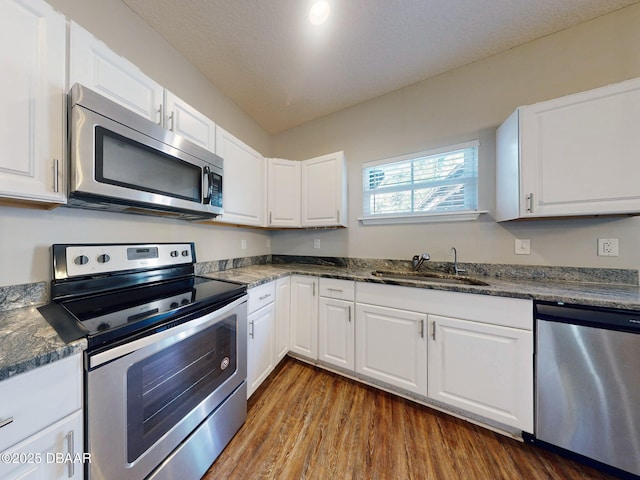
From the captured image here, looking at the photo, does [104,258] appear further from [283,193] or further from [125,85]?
[283,193]

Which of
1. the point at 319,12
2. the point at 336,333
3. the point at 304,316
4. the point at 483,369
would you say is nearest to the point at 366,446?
the point at 336,333

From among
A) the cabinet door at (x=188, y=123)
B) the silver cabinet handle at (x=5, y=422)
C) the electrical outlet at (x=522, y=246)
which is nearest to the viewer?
the silver cabinet handle at (x=5, y=422)

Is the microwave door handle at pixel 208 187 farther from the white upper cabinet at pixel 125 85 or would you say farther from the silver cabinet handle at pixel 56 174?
the silver cabinet handle at pixel 56 174

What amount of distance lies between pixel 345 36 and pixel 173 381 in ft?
7.81

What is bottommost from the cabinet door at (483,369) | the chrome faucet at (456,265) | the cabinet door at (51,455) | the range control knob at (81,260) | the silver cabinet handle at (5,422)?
the cabinet door at (483,369)

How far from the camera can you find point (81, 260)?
1098 mm

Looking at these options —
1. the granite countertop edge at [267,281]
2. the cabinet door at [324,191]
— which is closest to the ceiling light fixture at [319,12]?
the cabinet door at [324,191]

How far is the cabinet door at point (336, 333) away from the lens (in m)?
1.75

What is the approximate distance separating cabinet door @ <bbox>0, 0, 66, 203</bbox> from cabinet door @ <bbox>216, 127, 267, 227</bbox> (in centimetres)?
85

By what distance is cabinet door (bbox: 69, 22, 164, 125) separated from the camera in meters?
→ 0.91

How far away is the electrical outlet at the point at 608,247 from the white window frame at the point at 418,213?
2.27 feet

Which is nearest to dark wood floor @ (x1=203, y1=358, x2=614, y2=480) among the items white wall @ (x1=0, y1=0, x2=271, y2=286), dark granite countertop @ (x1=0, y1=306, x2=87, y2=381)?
dark granite countertop @ (x1=0, y1=306, x2=87, y2=381)

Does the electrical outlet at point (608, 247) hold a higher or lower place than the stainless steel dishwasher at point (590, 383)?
higher

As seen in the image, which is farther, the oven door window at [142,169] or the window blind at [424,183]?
the window blind at [424,183]
